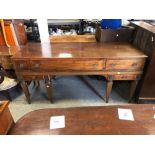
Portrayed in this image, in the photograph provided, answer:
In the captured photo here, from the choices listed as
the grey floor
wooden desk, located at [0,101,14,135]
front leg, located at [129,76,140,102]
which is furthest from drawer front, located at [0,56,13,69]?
front leg, located at [129,76,140,102]

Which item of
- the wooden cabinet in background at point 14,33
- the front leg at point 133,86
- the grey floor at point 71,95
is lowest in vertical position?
the grey floor at point 71,95

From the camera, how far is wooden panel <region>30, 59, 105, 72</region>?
1.65 m

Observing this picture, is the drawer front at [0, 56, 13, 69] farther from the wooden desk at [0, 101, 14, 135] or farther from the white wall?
the wooden desk at [0, 101, 14, 135]

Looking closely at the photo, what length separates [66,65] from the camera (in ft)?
5.53

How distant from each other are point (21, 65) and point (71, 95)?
88 cm

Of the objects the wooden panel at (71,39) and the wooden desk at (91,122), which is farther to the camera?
the wooden panel at (71,39)

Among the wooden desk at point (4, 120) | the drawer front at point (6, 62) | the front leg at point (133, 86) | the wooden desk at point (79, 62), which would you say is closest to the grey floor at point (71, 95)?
the front leg at point (133, 86)

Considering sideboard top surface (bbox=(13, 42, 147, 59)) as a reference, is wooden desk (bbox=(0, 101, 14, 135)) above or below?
below

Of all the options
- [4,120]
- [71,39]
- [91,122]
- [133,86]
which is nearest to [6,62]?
[71,39]

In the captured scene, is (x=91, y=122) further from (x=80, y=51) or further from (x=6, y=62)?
(x=6, y=62)

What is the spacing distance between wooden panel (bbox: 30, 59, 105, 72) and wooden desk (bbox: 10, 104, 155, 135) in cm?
69

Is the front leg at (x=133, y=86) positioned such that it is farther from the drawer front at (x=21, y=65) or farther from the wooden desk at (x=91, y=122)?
the drawer front at (x=21, y=65)

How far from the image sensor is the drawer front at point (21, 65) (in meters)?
1.66
